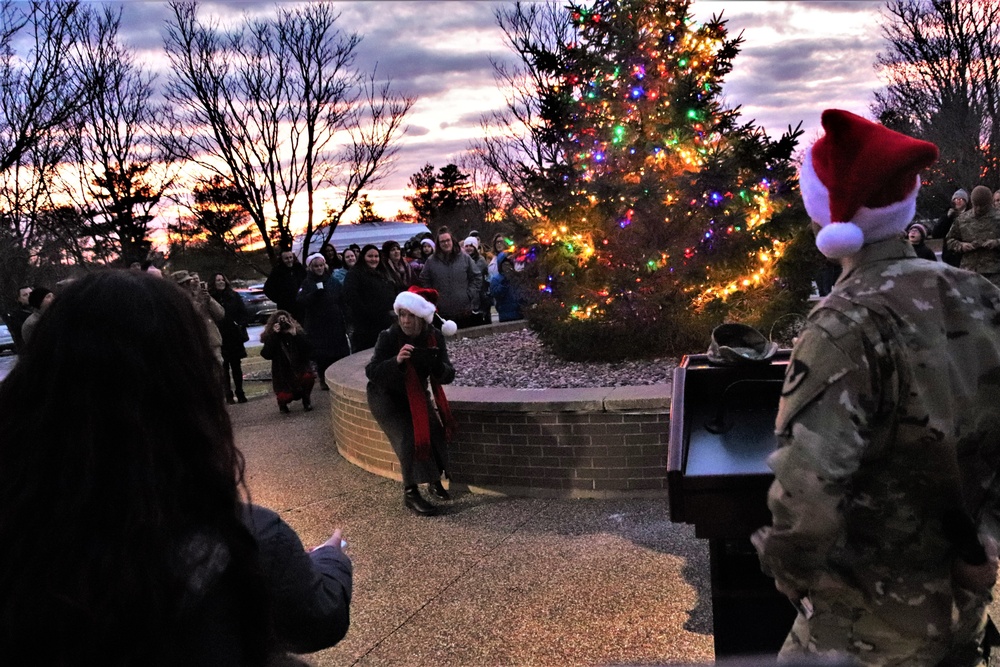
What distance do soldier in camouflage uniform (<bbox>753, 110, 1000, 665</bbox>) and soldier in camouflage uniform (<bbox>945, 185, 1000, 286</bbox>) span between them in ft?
31.3

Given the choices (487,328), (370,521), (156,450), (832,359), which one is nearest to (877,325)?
(832,359)

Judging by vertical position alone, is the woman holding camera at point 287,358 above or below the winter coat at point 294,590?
below

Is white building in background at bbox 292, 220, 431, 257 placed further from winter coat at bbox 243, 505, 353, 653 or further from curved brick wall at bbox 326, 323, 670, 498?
winter coat at bbox 243, 505, 353, 653

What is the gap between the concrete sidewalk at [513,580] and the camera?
3.79m

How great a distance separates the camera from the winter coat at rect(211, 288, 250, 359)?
36.0ft

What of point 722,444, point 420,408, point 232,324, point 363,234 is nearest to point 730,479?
point 722,444

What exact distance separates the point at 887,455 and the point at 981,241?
32.6 ft

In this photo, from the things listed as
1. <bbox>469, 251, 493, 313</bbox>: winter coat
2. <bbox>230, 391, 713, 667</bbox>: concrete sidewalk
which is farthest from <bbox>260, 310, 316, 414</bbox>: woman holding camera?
<bbox>230, 391, 713, 667</bbox>: concrete sidewalk

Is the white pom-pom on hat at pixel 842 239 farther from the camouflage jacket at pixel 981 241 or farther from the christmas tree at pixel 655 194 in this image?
the camouflage jacket at pixel 981 241

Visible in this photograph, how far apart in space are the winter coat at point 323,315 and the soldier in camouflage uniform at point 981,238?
7.89 metres

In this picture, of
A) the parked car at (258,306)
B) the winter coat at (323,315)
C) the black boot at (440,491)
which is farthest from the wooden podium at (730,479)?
the parked car at (258,306)

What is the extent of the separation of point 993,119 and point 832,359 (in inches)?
1399

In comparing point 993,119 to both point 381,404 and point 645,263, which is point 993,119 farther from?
point 381,404

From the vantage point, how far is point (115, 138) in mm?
20109
